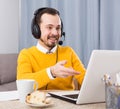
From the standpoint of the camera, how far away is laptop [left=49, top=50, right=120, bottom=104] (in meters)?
0.93

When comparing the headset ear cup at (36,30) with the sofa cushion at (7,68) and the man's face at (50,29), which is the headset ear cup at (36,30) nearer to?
the man's face at (50,29)

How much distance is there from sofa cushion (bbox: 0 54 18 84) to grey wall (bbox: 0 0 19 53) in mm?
325

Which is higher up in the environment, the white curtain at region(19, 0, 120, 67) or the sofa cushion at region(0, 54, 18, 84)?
the white curtain at region(19, 0, 120, 67)

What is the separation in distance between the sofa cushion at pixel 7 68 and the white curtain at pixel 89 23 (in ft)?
2.29

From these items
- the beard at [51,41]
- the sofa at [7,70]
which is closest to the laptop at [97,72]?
the beard at [51,41]

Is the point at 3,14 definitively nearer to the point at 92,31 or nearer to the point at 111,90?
the point at 92,31

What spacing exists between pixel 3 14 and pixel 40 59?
1892 millimetres

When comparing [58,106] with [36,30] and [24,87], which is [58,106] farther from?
[36,30]

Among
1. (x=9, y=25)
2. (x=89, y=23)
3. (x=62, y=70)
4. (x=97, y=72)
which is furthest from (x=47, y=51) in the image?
(x=9, y=25)

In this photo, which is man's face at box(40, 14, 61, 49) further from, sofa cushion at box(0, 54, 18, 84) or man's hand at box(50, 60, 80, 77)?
sofa cushion at box(0, 54, 18, 84)

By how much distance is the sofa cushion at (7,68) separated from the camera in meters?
2.97

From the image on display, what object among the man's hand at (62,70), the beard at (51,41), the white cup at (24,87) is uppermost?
the beard at (51,41)

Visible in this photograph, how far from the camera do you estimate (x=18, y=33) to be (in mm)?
3492

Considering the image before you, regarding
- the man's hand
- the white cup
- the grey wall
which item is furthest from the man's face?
the grey wall
